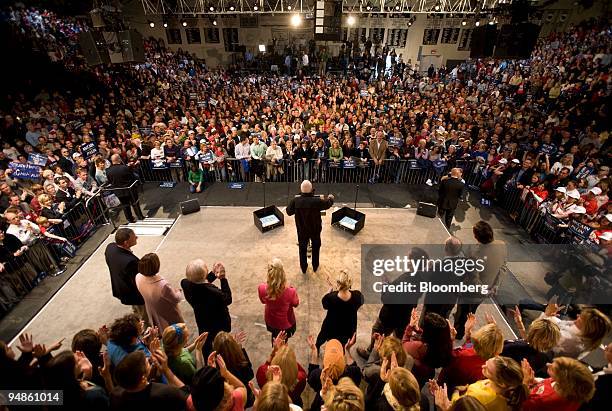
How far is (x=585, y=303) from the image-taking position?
4926mm

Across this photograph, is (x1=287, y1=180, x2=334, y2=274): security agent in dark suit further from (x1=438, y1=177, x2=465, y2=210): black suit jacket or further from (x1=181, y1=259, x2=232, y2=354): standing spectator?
(x1=438, y1=177, x2=465, y2=210): black suit jacket

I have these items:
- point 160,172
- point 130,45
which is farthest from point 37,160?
point 130,45

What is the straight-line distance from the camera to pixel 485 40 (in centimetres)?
930

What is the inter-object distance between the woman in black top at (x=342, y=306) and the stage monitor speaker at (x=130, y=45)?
9.97m

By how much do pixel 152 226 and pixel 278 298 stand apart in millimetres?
4937

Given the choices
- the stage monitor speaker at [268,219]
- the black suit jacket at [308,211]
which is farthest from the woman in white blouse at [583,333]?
the stage monitor speaker at [268,219]

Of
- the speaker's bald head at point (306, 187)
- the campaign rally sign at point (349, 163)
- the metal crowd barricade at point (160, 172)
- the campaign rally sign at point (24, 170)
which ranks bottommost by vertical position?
the metal crowd barricade at point (160, 172)

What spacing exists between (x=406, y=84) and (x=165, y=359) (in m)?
18.8

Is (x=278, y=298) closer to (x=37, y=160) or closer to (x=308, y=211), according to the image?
(x=308, y=211)

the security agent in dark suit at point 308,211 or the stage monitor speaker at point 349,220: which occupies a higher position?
the security agent in dark suit at point 308,211

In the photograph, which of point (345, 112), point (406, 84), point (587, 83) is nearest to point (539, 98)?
point (587, 83)

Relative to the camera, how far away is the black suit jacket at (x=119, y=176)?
22.3 ft

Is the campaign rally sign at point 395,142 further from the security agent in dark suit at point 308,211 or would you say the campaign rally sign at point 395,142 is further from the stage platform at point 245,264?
the security agent in dark suit at point 308,211

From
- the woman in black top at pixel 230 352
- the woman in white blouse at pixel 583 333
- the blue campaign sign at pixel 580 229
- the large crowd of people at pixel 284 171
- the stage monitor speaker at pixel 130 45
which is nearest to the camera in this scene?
the large crowd of people at pixel 284 171
